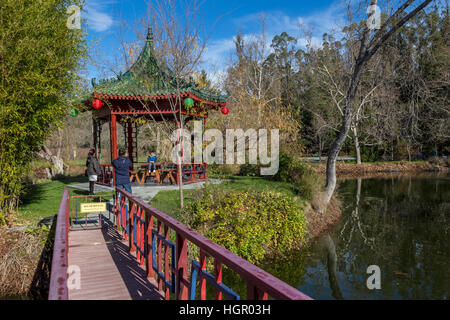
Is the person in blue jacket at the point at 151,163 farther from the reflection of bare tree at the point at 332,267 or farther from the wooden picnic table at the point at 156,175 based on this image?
the reflection of bare tree at the point at 332,267

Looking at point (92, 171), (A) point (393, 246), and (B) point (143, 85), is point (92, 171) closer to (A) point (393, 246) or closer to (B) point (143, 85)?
(B) point (143, 85)

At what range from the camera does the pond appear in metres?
6.28

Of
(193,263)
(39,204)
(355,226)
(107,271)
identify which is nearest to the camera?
(193,263)

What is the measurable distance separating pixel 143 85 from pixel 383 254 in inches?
324

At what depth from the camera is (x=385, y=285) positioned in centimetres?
638

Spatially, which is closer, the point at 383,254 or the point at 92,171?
the point at 383,254

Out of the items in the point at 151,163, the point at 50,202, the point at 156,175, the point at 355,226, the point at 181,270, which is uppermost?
the point at 151,163

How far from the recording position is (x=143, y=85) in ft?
34.8

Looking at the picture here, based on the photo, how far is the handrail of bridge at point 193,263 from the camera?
5.05 feet

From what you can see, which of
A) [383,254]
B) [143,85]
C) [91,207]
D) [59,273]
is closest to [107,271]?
[91,207]

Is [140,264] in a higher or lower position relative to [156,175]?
lower

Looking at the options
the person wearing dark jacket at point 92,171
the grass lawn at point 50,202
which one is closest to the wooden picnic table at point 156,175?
the grass lawn at point 50,202
